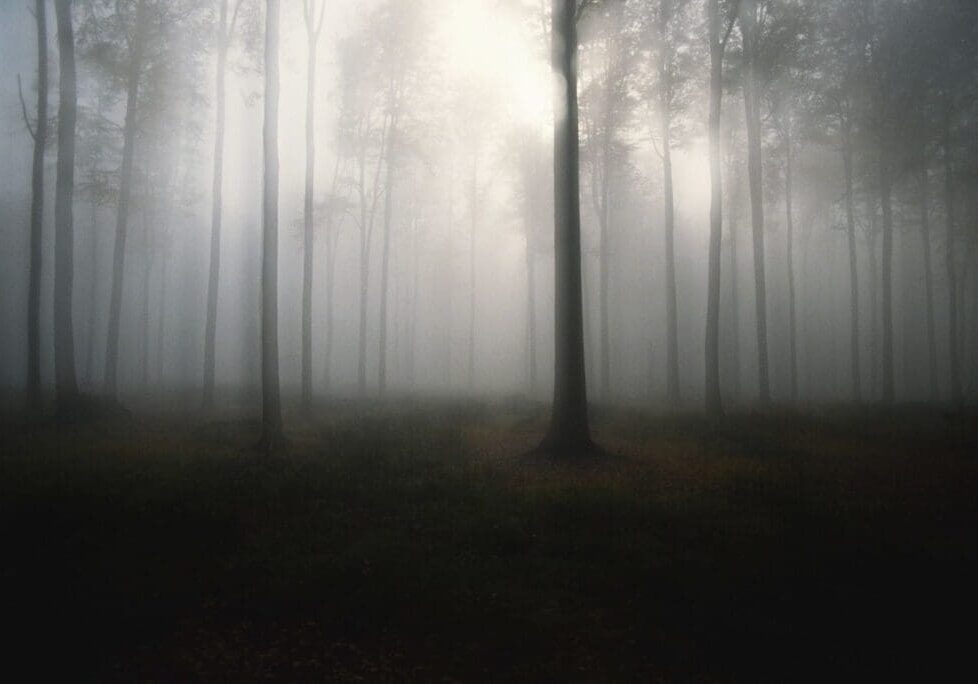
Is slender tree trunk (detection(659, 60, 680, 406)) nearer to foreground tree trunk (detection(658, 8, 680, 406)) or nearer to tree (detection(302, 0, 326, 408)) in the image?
foreground tree trunk (detection(658, 8, 680, 406))

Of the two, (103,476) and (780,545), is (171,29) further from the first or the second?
(780,545)

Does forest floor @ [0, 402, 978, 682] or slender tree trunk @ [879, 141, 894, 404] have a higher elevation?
slender tree trunk @ [879, 141, 894, 404]

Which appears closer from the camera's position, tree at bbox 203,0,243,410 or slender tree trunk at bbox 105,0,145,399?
slender tree trunk at bbox 105,0,145,399

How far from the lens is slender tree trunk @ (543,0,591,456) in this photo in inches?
404

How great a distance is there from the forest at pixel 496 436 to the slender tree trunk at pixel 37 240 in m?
0.10

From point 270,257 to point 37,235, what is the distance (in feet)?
28.1

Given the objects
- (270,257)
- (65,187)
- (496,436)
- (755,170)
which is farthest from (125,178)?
(755,170)

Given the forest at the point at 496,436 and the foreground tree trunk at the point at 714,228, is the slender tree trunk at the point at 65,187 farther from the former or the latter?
the foreground tree trunk at the point at 714,228

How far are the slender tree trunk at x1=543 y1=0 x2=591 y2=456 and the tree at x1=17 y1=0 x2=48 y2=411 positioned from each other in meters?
14.1

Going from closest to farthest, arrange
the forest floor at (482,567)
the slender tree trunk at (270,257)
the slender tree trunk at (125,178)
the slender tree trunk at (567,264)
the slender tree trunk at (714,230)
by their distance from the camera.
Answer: the forest floor at (482,567) < the slender tree trunk at (567,264) < the slender tree trunk at (270,257) < the slender tree trunk at (714,230) < the slender tree trunk at (125,178)

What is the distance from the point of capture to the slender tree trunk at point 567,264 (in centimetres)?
1027

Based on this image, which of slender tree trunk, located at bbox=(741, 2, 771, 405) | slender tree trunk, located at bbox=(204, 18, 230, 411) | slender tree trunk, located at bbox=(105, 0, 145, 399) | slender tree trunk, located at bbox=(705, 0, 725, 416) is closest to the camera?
slender tree trunk, located at bbox=(705, 0, 725, 416)

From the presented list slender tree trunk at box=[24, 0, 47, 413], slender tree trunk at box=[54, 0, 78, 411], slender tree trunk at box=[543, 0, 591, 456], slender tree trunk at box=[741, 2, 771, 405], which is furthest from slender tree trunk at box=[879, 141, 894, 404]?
slender tree trunk at box=[24, 0, 47, 413]

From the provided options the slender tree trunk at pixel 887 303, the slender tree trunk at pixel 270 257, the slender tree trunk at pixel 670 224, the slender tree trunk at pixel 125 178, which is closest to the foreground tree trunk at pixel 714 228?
the slender tree trunk at pixel 670 224
